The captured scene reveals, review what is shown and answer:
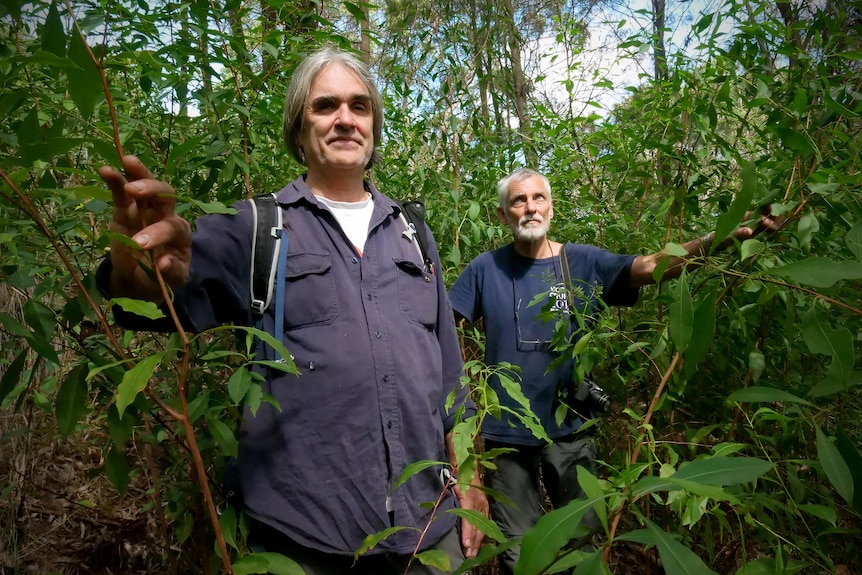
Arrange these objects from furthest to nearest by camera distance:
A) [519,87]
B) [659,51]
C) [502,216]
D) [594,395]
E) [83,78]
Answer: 1. [519,87]
2. [502,216]
3. [659,51]
4. [594,395]
5. [83,78]

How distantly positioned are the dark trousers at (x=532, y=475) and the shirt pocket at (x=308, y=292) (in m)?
1.66

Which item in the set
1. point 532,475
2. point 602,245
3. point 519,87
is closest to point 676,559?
point 532,475

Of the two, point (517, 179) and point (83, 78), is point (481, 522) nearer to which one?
point (83, 78)

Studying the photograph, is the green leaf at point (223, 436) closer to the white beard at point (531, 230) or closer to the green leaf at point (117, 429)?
the green leaf at point (117, 429)

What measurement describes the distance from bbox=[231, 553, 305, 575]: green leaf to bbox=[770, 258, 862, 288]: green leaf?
1055mm

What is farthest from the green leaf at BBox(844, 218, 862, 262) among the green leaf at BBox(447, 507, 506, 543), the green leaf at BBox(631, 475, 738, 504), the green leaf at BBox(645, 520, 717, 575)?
the green leaf at BBox(447, 507, 506, 543)

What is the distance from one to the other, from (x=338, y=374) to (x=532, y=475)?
5.97 feet

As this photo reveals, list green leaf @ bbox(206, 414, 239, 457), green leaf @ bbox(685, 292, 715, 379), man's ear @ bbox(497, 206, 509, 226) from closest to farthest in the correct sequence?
green leaf @ bbox(685, 292, 715, 379) → green leaf @ bbox(206, 414, 239, 457) → man's ear @ bbox(497, 206, 509, 226)

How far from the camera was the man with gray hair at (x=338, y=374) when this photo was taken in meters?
1.53

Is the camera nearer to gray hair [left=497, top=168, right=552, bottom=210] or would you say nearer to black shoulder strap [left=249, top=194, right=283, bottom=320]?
gray hair [left=497, top=168, right=552, bottom=210]

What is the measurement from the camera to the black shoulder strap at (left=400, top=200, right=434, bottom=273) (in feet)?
6.54

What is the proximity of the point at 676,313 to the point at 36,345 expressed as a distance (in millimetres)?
1109

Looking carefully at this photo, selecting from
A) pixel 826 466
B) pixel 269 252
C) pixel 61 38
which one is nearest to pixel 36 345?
pixel 61 38

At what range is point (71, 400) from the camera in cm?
106
